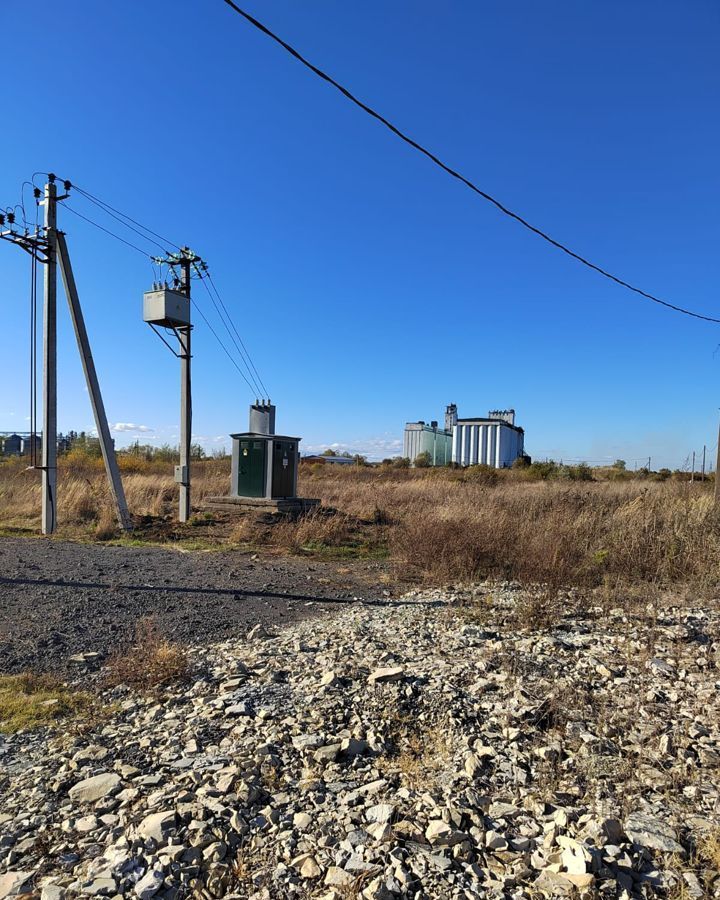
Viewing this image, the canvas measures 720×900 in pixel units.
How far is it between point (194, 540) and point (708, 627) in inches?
375

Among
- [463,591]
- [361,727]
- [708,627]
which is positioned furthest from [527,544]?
[361,727]

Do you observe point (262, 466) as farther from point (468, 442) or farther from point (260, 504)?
point (468, 442)

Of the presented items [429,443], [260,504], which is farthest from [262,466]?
[429,443]

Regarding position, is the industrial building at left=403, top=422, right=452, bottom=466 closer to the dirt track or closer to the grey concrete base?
the grey concrete base

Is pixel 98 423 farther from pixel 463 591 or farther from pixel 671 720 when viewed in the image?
pixel 671 720

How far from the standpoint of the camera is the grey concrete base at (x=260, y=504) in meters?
15.0

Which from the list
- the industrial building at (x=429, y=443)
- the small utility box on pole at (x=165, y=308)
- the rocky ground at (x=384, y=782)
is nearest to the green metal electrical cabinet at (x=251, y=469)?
the small utility box on pole at (x=165, y=308)

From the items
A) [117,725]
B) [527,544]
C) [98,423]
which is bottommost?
[117,725]

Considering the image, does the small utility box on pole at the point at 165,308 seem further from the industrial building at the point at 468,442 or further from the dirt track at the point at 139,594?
the industrial building at the point at 468,442

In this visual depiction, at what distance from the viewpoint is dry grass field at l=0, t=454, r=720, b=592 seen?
829 cm

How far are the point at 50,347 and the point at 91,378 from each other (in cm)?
102

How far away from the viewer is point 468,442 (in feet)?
192

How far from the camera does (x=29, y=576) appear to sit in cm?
827

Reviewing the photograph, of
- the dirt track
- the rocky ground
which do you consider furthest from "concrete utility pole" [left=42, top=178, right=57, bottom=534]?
the rocky ground
